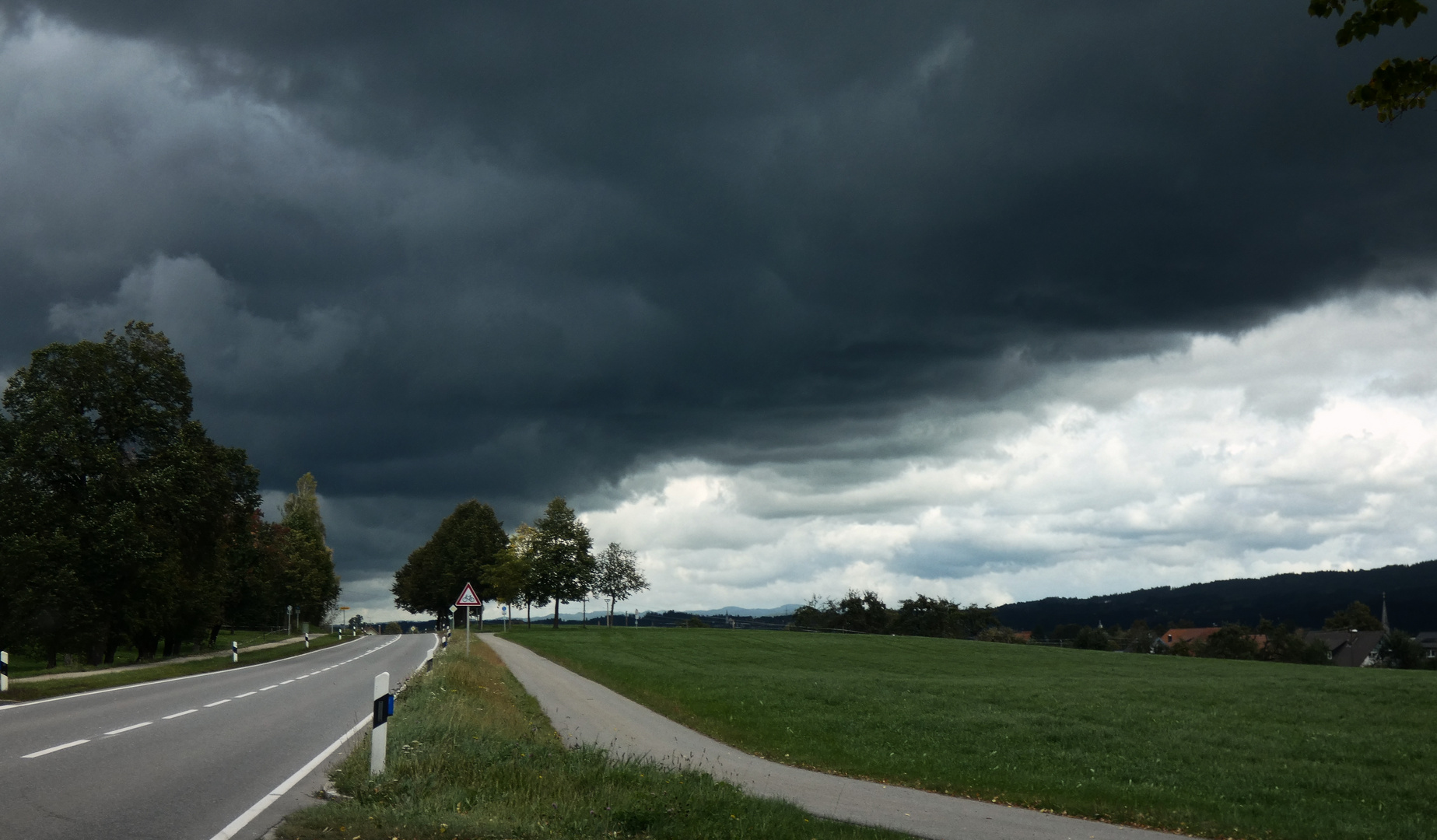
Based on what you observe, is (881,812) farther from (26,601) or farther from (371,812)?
(26,601)

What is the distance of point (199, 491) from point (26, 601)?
8185mm

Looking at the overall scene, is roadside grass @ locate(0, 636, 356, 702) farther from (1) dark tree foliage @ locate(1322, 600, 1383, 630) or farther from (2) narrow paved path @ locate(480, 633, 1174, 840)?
(1) dark tree foliage @ locate(1322, 600, 1383, 630)

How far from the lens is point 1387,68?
23.1ft

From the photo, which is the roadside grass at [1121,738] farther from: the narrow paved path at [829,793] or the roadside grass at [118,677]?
the roadside grass at [118,677]

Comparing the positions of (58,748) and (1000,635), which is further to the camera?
(1000,635)

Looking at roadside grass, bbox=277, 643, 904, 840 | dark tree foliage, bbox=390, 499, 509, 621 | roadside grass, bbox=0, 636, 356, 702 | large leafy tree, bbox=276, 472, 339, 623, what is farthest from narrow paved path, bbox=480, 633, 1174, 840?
dark tree foliage, bbox=390, 499, 509, 621

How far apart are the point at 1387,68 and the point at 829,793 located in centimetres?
1010

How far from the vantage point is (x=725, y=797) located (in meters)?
10.5

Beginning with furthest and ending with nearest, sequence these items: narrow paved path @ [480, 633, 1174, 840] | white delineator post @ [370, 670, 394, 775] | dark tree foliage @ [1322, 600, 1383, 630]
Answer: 1. dark tree foliage @ [1322, 600, 1383, 630]
2. narrow paved path @ [480, 633, 1174, 840]
3. white delineator post @ [370, 670, 394, 775]

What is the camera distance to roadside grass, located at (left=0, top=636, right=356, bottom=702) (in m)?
23.3

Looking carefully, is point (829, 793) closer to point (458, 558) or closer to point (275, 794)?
point (275, 794)

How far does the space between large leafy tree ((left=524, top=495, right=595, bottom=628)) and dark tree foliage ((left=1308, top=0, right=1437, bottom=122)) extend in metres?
93.9

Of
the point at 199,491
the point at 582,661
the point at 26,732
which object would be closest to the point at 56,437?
the point at 199,491

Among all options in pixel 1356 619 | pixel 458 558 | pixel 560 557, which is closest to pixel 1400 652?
pixel 1356 619
